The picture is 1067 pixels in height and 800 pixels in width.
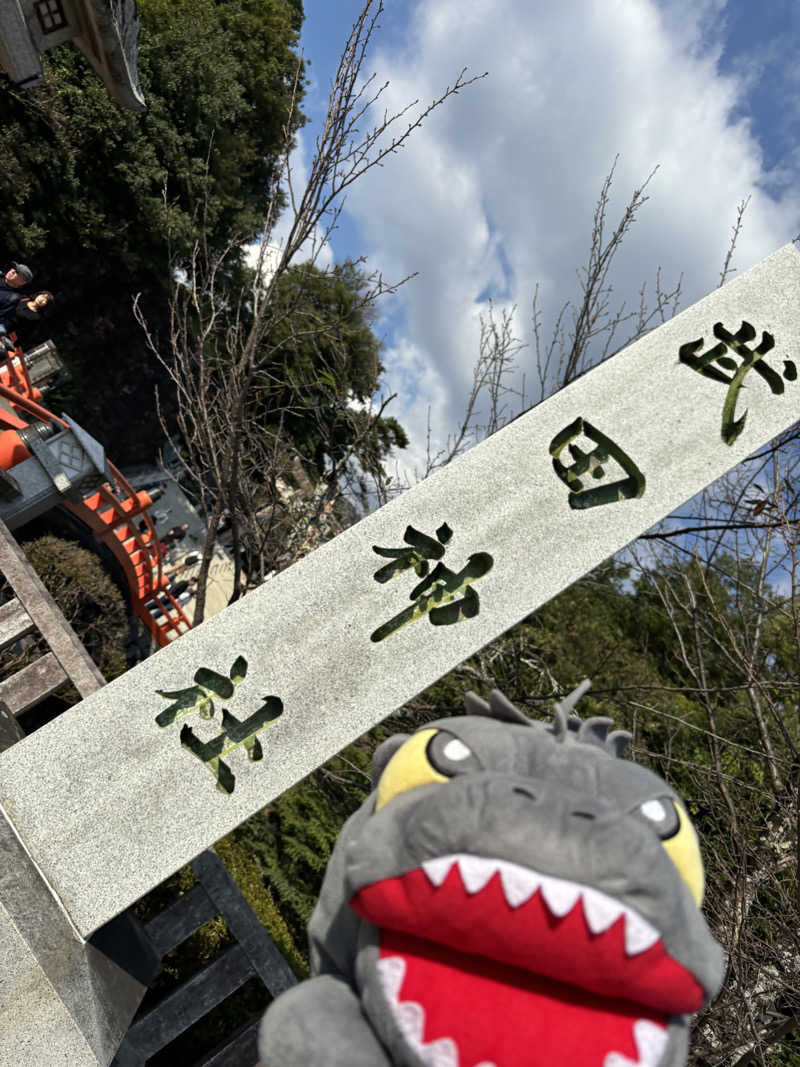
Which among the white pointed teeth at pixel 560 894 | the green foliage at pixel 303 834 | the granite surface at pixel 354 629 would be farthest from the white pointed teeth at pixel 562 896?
the green foliage at pixel 303 834

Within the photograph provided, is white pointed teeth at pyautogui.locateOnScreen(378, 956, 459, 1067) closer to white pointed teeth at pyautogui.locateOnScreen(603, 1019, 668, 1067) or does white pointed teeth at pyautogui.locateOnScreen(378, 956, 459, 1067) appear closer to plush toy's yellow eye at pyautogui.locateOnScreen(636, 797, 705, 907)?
white pointed teeth at pyautogui.locateOnScreen(603, 1019, 668, 1067)

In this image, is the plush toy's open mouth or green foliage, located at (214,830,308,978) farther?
green foliage, located at (214,830,308,978)

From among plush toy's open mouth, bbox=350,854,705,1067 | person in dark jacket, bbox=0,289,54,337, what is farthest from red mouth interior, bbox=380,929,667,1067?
person in dark jacket, bbox=0,289,54,337

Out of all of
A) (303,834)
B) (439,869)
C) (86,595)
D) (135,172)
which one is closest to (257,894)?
(303,834)

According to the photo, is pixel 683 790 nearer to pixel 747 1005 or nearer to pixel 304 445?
pixel 747 1005

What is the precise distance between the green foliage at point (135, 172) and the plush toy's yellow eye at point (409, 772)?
1011 cm

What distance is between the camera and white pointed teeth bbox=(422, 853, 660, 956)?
5.06 feet

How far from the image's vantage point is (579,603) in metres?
11.9

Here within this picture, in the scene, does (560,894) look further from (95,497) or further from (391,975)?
(95,497)

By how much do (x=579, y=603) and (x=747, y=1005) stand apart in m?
8.17

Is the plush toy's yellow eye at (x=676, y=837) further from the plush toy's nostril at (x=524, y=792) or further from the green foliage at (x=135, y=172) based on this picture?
the green foliage at (x=135, y=172)

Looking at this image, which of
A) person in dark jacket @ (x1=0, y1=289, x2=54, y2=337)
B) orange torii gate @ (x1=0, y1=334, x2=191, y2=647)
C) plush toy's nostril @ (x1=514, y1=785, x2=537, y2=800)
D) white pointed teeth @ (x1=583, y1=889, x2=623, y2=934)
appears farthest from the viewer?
person in dark jacket @ (x1=0, y1=289, x2=54, y2=337)

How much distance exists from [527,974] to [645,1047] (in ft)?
1.03

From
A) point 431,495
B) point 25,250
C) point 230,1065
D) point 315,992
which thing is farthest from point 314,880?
point 25,250
